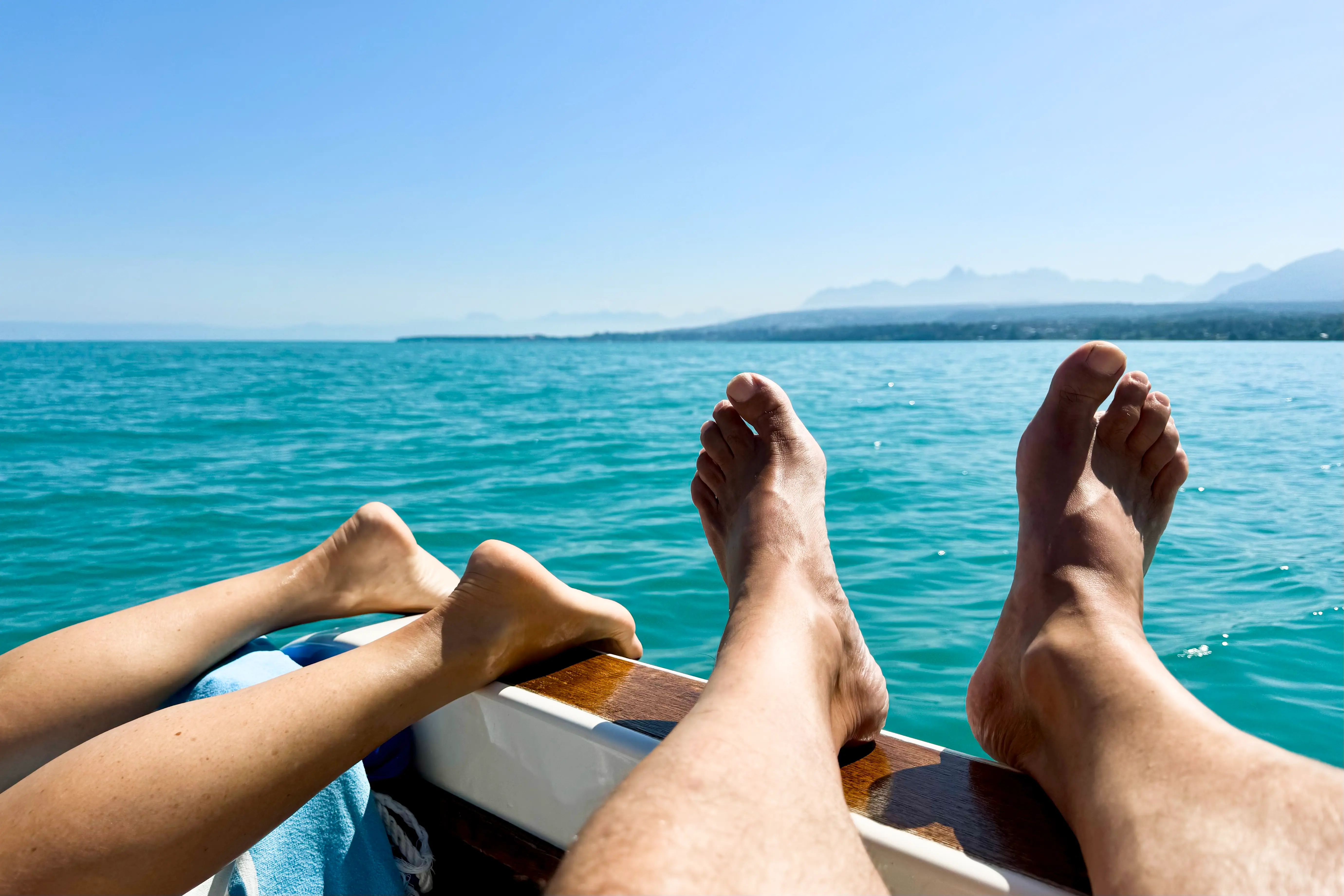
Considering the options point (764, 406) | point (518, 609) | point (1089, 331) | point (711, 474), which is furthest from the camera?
point (1089, 331)

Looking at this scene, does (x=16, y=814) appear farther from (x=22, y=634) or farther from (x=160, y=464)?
(x=160, y=464)

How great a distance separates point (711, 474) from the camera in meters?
1.69

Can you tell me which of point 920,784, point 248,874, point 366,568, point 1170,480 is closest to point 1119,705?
point 920,784

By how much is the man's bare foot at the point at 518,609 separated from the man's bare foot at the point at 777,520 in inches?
9.0

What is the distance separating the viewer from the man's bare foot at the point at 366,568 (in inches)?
48.3

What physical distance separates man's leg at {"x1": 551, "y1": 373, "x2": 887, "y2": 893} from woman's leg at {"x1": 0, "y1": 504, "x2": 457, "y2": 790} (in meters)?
0.56

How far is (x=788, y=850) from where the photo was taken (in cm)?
54

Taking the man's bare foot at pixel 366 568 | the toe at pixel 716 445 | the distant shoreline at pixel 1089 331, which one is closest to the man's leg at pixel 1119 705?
the toe at pixel 716 445

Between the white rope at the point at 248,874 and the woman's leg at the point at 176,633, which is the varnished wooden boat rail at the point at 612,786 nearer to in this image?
the woman's leg at the point at 176,633

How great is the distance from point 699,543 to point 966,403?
7490 mm

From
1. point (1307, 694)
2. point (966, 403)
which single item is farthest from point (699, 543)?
point (966, 403)

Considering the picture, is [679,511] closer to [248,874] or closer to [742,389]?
[742,389]

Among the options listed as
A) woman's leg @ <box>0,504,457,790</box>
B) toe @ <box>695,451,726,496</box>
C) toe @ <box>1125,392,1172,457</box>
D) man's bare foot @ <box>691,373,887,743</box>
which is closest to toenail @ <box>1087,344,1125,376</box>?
toe @ <box>1125,392,1172,457</box>

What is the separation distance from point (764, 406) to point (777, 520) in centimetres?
36
